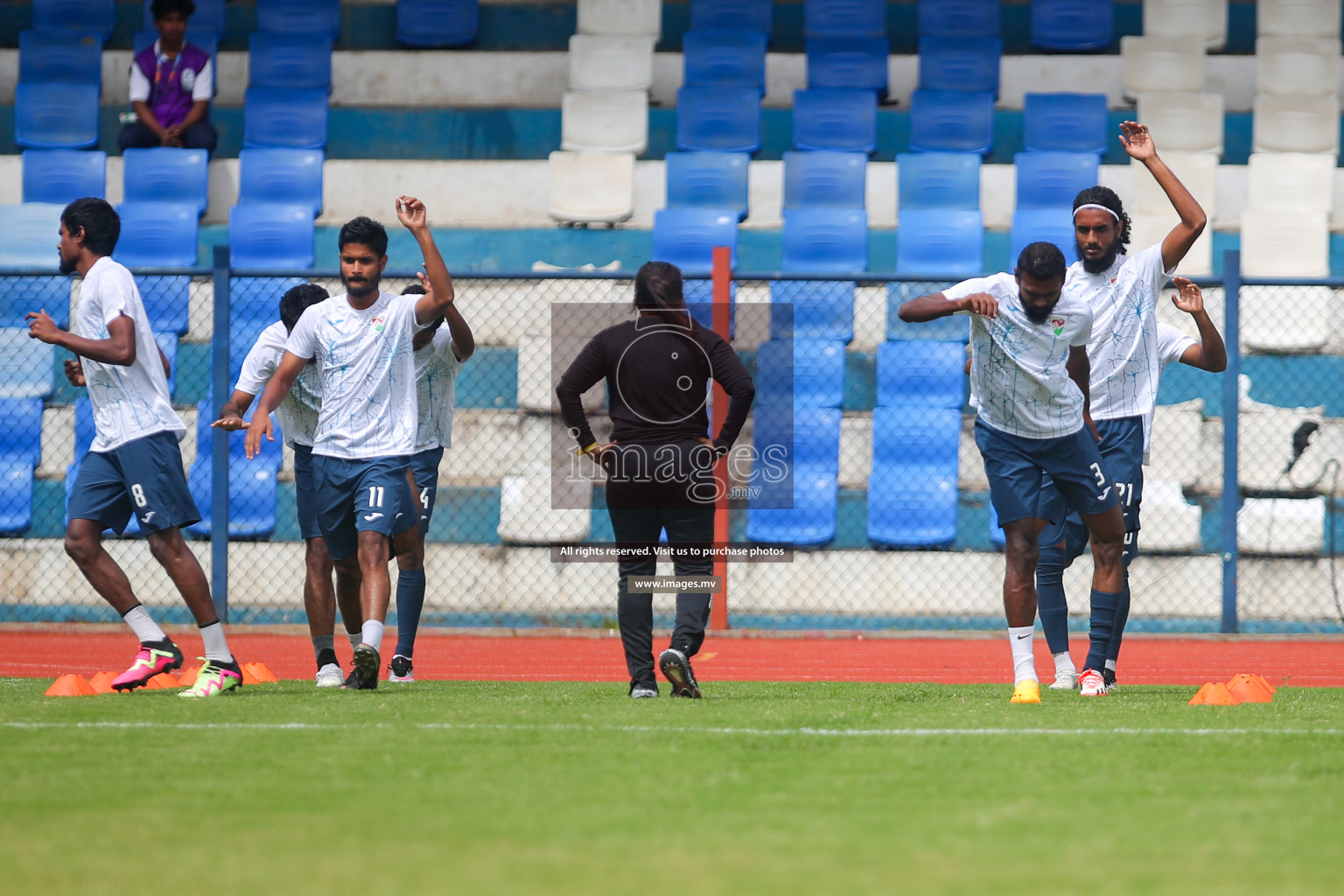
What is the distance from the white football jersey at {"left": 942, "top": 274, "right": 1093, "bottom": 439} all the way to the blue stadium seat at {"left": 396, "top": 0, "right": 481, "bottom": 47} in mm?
9426

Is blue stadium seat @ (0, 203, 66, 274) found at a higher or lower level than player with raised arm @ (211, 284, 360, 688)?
higher

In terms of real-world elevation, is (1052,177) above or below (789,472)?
above

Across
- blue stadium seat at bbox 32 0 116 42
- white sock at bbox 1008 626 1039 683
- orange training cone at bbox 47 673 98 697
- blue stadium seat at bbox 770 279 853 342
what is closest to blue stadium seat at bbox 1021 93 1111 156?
blue stadium seat at bbox 770 279 853 342

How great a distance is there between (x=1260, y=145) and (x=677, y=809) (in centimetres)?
1162

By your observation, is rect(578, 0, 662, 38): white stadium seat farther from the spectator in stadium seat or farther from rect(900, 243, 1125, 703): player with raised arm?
rect(900, 243, 1125, 703): player with raised arm

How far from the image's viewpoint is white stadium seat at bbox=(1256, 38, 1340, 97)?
45.4 ft

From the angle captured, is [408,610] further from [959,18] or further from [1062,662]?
[959,18]

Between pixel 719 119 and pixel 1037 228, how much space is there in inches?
120

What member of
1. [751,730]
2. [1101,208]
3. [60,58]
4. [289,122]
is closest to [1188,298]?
[1101,208]

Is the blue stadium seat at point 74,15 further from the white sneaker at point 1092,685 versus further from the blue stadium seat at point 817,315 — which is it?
the white sneaker at point 1092,685

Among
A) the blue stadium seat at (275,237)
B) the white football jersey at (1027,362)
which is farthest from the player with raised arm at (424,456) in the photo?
the blue stadium seat at (275,237)

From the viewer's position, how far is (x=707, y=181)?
13.4 m

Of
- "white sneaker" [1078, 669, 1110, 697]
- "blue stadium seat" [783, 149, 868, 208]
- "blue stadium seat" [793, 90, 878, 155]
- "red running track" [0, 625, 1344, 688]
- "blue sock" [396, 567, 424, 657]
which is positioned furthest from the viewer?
"blue stadium seat" [793, 90, 878, 155]

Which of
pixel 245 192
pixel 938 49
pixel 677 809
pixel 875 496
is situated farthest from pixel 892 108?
pixel 677 809
